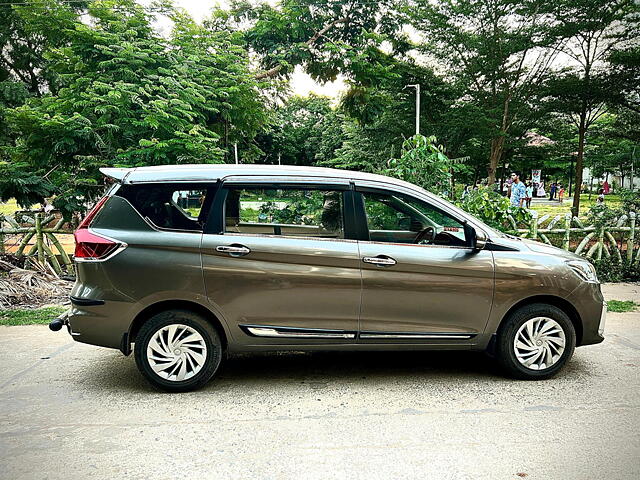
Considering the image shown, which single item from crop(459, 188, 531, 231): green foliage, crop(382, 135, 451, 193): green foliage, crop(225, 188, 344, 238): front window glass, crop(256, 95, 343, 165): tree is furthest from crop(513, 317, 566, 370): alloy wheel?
crop(256, 95, 343, 165): tree

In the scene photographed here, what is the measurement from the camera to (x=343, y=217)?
4.52 m

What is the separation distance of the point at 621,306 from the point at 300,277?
563cm

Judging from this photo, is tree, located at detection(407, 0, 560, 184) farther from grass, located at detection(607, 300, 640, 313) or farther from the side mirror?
the side mirror

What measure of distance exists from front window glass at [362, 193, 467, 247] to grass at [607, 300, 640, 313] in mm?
4203

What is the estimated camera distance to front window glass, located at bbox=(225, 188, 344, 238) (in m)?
4.48

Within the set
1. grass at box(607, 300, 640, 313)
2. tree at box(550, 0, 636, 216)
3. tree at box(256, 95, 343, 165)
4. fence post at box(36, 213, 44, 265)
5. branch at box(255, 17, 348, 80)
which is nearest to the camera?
grass at box(607, 300, 640, 313)

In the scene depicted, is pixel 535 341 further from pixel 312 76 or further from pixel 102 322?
pixel 312 76

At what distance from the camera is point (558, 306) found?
15.5ft

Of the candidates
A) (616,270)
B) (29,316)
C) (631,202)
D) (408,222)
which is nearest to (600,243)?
(616,270)

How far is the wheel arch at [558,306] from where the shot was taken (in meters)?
4.64

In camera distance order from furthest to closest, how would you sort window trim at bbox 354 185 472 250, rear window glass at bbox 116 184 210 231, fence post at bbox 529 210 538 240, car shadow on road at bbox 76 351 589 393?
fence post at bbox 529 210 538 240 < car shadow on road at bbox 76 351 589 393 < window trim at bbox 354 185 472 250 < rear window glass at bbox 116 184 210 231

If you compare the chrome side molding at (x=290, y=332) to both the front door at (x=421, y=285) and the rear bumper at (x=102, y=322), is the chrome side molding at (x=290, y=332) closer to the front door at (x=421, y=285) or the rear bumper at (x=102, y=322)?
the front door at (x=421, y=285)

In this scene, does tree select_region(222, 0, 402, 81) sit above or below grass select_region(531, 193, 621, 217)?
above

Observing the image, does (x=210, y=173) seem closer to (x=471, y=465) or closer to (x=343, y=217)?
(x=343, y=217)
